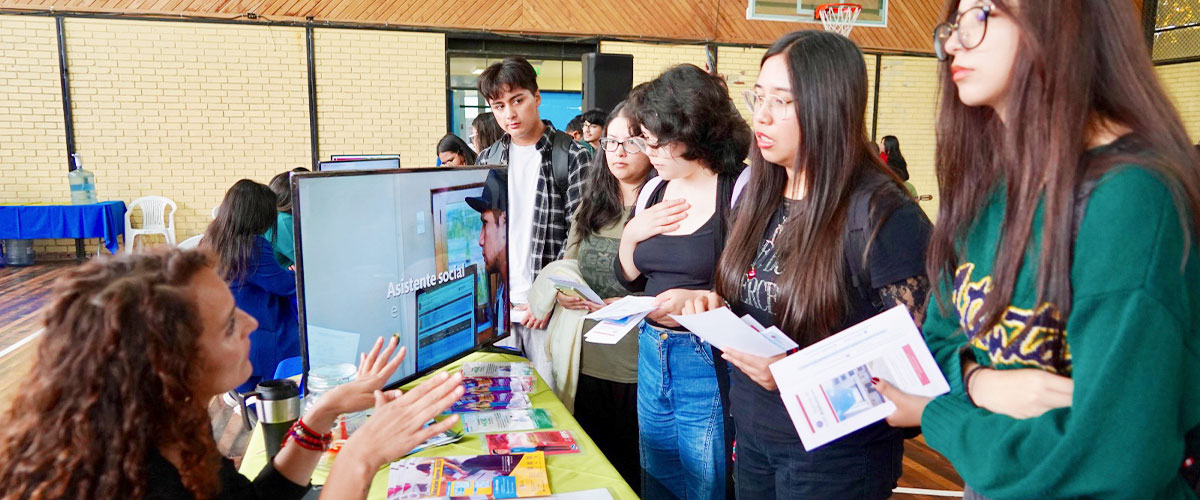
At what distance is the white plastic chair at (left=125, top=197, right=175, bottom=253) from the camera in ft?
28.0

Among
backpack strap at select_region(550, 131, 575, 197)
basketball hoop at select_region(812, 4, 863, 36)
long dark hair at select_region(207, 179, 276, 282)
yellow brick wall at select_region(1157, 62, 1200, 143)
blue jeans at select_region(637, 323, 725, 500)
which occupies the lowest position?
blue jeans at select_region(637, 323, 725, 500)

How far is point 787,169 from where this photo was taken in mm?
1681

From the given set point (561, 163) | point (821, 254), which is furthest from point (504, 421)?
point (561, 163)

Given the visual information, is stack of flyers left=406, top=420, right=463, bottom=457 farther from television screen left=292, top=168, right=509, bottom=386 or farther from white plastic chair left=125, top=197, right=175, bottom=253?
white plastic chair left=125, top=197, right=175, bottom=253

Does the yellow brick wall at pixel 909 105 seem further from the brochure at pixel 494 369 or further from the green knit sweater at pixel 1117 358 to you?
the green knit sweater at pixel 1117 358

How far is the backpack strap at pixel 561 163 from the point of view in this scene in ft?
10.2

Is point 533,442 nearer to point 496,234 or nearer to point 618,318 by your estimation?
point 618,318

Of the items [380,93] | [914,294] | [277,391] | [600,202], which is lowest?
[277,391]

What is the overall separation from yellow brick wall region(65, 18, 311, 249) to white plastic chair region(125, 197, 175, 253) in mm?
124

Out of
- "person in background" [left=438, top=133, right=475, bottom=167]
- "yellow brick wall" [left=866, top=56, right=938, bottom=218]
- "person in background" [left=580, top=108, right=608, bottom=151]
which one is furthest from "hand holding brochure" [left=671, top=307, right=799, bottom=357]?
"yellow brick wall" [left=866, top=56, right=938, bottom=218]

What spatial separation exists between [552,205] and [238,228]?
1.22 m

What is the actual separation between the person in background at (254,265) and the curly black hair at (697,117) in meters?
1.66

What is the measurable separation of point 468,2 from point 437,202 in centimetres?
843

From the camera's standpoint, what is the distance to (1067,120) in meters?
0.93
